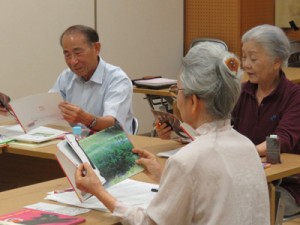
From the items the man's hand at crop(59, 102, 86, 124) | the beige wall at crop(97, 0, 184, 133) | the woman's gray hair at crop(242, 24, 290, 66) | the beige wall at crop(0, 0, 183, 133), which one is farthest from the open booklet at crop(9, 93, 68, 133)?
the beige wall at crop(97, 0, 184, 133)

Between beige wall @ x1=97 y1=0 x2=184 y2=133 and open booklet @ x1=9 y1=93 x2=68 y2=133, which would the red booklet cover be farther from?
beige wall @ x1=97 y1=0 x2=184 y2=133

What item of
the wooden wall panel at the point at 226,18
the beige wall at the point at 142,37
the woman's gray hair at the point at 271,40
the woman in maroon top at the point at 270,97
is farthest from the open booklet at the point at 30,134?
the wooden wall panel at the point at 226,18

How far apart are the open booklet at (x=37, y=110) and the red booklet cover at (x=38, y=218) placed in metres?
1.37

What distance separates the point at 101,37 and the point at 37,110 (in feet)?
10.7

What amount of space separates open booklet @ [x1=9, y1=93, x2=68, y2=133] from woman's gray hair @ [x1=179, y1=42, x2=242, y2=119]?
184 centimetres

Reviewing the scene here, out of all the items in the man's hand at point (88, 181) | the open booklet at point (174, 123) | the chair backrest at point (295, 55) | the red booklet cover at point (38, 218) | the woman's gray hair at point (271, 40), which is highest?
the woman's gray hair at point (271, 40)

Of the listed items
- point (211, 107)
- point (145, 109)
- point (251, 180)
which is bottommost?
point (145, 109)

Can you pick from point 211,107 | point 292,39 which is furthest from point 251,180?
point 292,39

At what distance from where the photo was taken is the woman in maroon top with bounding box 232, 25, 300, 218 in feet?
12.1

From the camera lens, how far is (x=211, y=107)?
225cm

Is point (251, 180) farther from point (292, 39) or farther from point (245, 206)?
point (292, 39)

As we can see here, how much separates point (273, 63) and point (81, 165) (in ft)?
5.14

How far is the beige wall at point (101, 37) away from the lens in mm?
6305

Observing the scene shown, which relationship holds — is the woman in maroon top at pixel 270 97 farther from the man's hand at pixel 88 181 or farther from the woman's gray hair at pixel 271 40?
the man's hand at pixel 88 181
